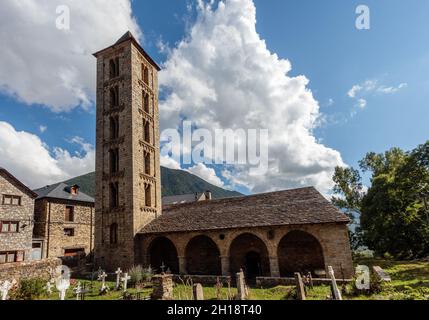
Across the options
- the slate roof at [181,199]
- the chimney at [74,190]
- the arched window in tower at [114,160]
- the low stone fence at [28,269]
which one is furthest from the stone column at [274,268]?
the slate roof at [181,199]

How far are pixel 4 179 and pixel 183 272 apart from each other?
722 inches

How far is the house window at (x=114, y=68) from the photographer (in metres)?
26.7

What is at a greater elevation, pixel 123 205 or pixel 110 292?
pixel 123 205

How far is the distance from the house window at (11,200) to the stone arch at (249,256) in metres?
20.3

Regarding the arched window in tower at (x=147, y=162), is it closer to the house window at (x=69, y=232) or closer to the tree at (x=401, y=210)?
the house window at (x=69, y=232)

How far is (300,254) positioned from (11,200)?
2544cm

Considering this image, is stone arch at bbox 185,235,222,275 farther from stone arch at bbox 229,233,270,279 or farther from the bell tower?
the bell tower

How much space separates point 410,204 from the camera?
27.1 metres

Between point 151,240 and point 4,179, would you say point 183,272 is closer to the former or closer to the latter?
point 151,240

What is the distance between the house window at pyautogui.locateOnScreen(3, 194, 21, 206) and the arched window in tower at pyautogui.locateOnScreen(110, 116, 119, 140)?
416 inches

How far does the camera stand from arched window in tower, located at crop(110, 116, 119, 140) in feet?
82.9
